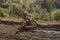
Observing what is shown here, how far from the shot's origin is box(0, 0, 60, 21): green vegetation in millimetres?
24233

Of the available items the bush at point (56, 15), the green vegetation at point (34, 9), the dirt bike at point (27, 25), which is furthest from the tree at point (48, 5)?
the dirt bike at point (27, 25)

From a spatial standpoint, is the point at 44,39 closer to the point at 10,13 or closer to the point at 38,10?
the point at 38,10

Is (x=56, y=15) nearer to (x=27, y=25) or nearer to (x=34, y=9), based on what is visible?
(x=34, y=9)

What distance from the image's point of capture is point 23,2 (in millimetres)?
26703

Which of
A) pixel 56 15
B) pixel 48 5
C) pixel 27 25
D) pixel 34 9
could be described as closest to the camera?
pixel 27 25

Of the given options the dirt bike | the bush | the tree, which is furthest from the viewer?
the tree

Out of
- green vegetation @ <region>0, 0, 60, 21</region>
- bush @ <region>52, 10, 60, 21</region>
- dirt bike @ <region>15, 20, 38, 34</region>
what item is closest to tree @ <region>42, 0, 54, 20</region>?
green vegetation @ <region>0, 0, 60, 21</region>

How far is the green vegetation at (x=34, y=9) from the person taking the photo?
24.2 m

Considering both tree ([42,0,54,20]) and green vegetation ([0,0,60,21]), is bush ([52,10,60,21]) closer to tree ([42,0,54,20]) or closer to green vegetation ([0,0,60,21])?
green vegetation ([0,0,60,21])

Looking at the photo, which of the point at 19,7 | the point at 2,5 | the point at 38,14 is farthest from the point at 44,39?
the point at 2,5

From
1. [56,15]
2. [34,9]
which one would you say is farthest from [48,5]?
[56,15]

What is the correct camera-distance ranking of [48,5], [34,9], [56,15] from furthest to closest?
[48,5] → [34,9] → [56,15]

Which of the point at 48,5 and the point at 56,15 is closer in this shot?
the point at 56,15

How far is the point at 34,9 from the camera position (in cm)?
2508
